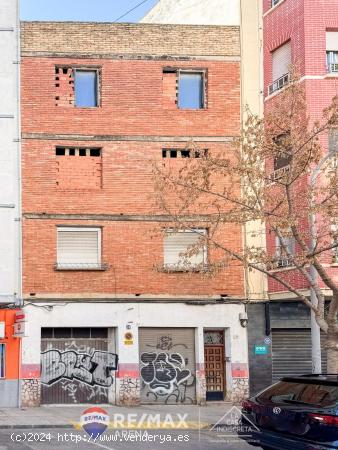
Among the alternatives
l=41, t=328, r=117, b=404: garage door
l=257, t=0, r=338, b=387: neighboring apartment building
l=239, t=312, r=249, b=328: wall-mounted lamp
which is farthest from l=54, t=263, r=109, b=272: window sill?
l=257, t=0, r=338, b=387: neighboring apartment building

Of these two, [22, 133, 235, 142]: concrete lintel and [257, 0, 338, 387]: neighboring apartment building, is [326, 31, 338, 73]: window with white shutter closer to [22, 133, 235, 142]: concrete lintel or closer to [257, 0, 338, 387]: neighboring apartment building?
[257, 0, 338, 387]: neighboring apartment building

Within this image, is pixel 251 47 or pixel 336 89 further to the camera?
pixel 251 47

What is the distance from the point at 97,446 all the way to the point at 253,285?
12.5 meters

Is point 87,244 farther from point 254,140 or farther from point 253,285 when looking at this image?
point 254,140

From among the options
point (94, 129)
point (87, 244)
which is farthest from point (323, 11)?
point (87, 244)

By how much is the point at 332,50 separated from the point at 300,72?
4.13ft

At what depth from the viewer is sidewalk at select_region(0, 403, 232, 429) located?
66.8ft

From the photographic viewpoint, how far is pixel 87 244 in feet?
86.7

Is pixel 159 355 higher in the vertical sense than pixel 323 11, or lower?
lower

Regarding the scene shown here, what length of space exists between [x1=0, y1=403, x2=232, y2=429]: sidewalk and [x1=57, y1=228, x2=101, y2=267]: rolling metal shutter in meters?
4.46

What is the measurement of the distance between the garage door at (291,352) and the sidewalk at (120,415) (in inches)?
83.0

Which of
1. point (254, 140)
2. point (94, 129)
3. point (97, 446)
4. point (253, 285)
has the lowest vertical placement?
point (97, 446)

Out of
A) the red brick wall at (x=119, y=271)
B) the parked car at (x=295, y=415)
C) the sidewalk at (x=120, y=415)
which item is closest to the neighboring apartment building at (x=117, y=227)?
the red brick wall at (x=119, y=271)

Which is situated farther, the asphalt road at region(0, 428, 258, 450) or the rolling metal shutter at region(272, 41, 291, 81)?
the rolling metal shutter at region(272, 41, 291, 81)
